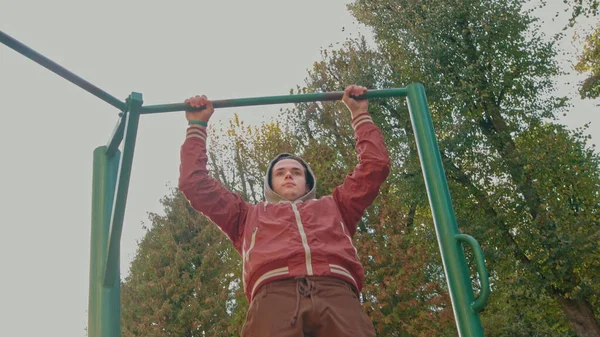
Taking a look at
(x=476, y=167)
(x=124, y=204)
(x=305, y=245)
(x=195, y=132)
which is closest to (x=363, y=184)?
(x=305, y=245)

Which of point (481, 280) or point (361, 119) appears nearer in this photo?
point (481, 280)

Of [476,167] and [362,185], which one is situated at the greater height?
[476,167]

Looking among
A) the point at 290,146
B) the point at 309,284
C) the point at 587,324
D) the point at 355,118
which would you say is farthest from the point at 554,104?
the point at 309,284

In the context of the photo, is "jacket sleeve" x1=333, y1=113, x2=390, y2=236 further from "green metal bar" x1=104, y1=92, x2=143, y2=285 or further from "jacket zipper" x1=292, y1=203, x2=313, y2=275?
"green metal bar" x1=104, y1=92, x2=143, y2=285

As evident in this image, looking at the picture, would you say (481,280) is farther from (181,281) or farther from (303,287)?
(181,281)

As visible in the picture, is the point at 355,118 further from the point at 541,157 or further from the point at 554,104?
the point at 554,104

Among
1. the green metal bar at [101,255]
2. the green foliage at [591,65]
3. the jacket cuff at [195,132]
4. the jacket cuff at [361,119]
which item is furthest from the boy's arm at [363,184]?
the green foliage at [591,65]

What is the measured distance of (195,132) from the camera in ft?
7.66

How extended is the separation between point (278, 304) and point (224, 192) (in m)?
0.56

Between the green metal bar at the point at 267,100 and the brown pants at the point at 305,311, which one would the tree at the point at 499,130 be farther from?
the brown pants at the point at 305,311

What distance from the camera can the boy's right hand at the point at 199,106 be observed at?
7.84 ft

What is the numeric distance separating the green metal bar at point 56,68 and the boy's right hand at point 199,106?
29 centimetres

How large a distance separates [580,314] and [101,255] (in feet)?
32.4

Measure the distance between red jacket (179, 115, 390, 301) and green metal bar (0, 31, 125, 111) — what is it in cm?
39
